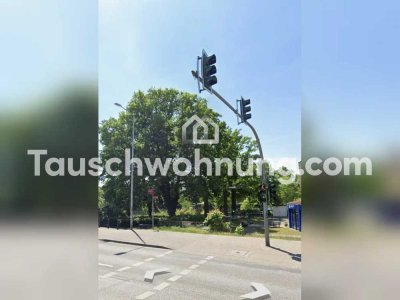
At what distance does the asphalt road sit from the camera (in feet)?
18.6

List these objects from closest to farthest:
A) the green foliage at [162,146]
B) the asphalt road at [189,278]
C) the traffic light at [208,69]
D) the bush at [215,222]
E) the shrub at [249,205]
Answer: the asphalt road at [189,278]
the traffic light at [208,69]
the bush at [215,222]
the green foliage at [162,146]
the shrub at [249,205]

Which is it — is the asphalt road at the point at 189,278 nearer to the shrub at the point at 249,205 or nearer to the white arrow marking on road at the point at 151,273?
the white arrow marking on road at the point at 151,273

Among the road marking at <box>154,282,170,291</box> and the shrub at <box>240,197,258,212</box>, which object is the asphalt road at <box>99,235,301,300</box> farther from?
the shrub at <box>240,197,258,212</box>

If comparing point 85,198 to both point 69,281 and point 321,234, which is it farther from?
point 321,234

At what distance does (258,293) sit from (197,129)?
70.7 ft

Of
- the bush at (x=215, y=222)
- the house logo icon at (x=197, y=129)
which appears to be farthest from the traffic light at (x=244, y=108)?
the house logo icon at (x=197, y=129)

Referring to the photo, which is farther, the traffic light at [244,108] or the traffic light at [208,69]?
the traffic light at [244,108]

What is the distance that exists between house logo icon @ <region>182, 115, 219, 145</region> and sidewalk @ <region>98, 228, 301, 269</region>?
37.3 ft

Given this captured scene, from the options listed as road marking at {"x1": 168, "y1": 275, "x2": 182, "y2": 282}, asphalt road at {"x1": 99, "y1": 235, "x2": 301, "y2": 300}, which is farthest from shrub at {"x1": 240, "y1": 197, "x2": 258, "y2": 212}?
road marking at {"x1": 168, "y1": 275, "x2": 182, "y2": 282}

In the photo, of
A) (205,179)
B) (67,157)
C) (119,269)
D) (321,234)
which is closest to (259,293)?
(119,269)

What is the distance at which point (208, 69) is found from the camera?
6.17 m

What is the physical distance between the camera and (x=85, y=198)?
1340 millimetres

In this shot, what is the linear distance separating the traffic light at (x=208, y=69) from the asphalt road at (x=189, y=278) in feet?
13.3

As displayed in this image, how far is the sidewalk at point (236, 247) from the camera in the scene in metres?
9.35
